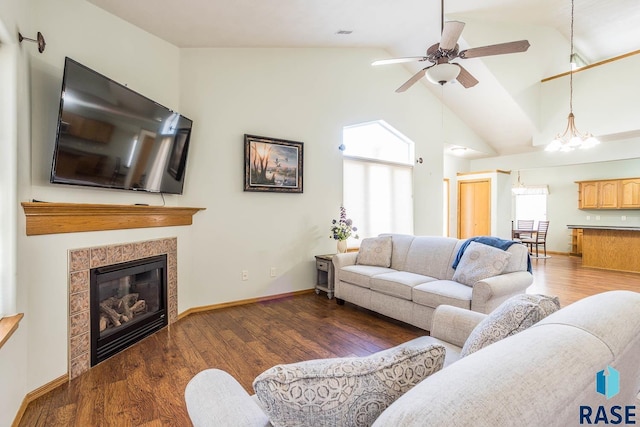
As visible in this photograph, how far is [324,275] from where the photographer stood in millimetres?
4609

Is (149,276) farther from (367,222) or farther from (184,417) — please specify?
(367,222)

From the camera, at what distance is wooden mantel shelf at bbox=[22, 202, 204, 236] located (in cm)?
205

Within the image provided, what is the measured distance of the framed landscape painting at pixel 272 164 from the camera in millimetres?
3980

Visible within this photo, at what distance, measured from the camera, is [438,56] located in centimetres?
279

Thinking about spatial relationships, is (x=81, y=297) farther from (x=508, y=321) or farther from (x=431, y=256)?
(x=431, y=256)

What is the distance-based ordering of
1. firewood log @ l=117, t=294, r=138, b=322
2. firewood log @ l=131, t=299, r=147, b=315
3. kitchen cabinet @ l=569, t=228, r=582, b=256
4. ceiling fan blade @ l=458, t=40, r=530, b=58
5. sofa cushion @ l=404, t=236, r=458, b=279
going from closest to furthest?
ceiling fan blade @ l=458, t=40, r=530, b=58 < firewood log @ l=117, t=294, r=138, b=322 < firewood log @ l=131, t=299, r=147, b=315 < sofa cushion @ l=404, t=236, r=458, b=279 < kitchen cabinet @ l=569, t=228, r=582, b=256

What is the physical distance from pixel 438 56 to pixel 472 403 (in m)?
2.90

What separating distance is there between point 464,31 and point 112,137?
486 centimetres

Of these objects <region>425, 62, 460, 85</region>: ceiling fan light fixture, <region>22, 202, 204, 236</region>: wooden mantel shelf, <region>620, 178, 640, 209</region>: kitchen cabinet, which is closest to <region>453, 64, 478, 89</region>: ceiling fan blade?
<region>425, 62, 460, 85</region>: ceiling fan light fixture

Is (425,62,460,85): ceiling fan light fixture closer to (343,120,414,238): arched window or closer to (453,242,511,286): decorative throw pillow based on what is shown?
(453,242,511,286): decorative throw pillow

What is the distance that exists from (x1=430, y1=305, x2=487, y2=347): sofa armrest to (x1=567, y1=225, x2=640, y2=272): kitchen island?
6.71m

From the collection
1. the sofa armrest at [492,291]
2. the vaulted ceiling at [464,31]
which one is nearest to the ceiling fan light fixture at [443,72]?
the vaulted ceiling at [464,31]

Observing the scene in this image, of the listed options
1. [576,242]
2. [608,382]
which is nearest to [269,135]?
[608,382]

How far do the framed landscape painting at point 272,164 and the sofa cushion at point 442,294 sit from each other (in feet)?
6.95
